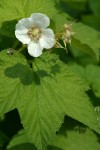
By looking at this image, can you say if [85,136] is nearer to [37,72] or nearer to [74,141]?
[74,141]

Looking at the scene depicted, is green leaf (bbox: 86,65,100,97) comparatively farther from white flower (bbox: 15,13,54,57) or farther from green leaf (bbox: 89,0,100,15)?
green leaf (bbox: 89,0,100,15)

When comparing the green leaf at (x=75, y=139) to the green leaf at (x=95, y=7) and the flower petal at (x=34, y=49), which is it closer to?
the flower petal at (x=34, y=49)

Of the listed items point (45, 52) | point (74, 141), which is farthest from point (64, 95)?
point (74, 141)

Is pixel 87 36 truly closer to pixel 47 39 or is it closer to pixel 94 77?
pixel 94 77

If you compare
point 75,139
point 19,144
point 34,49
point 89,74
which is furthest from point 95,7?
point 34,49

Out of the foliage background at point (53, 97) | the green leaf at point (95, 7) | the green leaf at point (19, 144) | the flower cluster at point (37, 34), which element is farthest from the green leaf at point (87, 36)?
the green leaf at point (95, 7)
